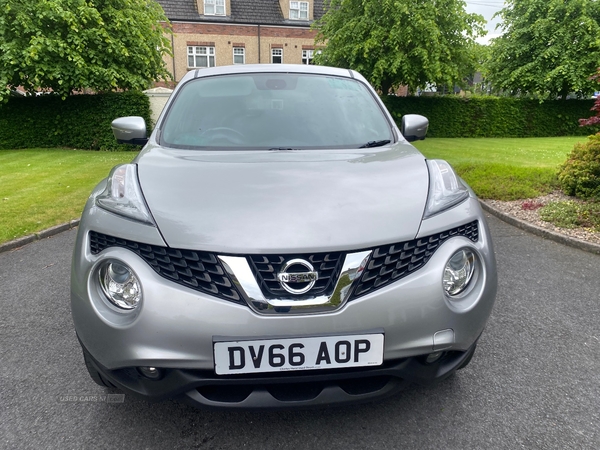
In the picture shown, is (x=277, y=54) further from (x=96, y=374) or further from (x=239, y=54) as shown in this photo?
(x=96, y=374)

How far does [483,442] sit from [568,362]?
954mm

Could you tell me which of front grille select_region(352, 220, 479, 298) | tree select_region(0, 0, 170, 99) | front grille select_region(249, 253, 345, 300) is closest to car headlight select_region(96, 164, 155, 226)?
front grille select_region(249, 253, 345, 300)

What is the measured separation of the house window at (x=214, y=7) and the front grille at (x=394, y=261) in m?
29.4

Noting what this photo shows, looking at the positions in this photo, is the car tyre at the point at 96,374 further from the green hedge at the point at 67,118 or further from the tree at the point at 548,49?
the tree at the point at 548,49

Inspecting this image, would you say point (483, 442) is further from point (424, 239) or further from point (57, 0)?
point (57, 0)

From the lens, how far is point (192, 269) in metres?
1.55

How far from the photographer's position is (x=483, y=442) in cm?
183

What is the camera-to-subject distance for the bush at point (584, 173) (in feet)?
18.4

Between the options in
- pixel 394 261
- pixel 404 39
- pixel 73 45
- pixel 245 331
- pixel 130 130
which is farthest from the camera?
pixel 404 39

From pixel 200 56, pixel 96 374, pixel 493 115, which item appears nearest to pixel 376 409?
pixel 96 374

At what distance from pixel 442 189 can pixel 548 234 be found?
3605mm

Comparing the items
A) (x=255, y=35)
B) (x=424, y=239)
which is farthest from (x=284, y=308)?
(x=255, y=35)

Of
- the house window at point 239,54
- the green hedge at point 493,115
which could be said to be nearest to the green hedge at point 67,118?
the green hedge at point 493,115

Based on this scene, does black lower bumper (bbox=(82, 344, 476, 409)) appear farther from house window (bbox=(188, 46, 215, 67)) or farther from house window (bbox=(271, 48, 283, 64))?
house window (bbox=(271, 48, 283, 64))
